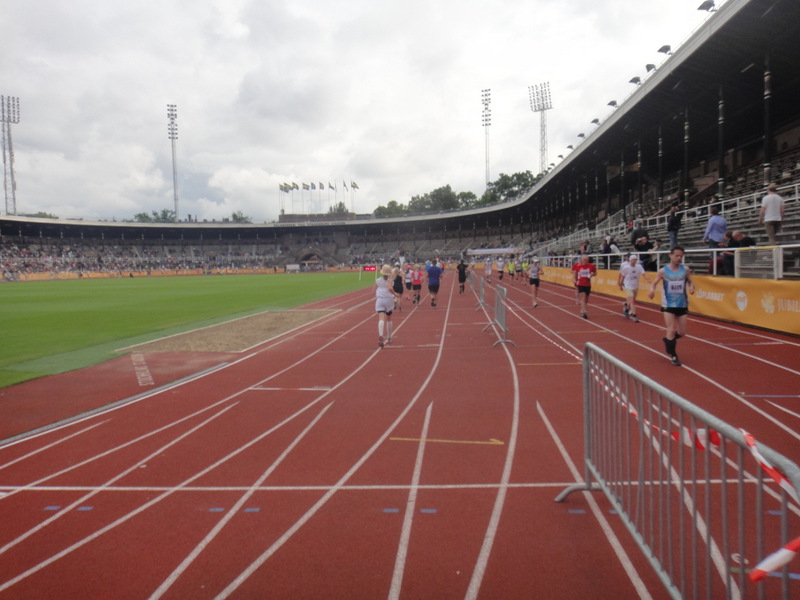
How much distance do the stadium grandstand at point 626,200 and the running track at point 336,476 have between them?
733 centimetres

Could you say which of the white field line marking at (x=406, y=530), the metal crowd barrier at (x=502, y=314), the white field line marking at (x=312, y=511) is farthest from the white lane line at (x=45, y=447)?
the metal crowd barrier at (x=502, y=314)

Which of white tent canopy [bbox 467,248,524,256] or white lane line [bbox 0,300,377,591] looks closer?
white lane line [bbox 0,300,377,591]

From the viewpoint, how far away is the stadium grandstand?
19375 millimetres

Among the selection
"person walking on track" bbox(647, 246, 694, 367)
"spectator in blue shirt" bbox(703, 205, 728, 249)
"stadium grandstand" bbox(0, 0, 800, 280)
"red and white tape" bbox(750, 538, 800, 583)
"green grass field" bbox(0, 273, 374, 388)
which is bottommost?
"green grass field" bbox(0, 273, 374, 388)

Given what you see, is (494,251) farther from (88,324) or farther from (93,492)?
(93,492)

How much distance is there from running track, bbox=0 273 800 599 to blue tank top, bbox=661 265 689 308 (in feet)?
3.64

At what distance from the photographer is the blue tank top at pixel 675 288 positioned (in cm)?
888

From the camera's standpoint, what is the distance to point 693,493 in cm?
227

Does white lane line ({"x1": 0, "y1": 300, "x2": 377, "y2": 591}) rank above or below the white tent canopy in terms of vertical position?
below

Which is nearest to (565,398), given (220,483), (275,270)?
(220,483)

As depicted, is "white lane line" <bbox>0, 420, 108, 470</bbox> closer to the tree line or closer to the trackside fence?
the trackside fence

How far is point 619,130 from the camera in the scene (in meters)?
31.7

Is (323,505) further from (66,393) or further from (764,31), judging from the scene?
(764,31)

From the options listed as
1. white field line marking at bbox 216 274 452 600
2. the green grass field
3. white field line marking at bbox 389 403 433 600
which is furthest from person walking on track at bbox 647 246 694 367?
the green grass field
